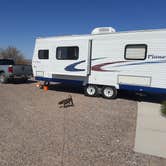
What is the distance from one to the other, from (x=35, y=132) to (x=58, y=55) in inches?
234

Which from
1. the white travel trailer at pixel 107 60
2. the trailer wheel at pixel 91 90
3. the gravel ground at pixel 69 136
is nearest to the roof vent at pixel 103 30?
the white travel trailer at pixel 107 60

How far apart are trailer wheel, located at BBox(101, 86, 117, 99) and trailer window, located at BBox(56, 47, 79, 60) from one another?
2.10m

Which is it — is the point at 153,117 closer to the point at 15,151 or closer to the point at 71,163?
the point at 71,163

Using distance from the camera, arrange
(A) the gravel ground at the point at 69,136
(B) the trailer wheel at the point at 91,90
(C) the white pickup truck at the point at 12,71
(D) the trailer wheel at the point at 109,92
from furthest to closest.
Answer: (C) the white pickup truck at the point at 12,71, (B) the trailer wheel at the point at 91,90, (D) the trailer wheel at the point at 109,92, (A) the gravel ground at the point at 69,136

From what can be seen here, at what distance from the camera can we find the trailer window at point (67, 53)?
9.29 metres

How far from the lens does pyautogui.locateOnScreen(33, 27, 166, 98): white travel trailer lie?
7477 millimetres

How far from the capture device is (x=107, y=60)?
28.0ft

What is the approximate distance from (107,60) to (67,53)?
2.21 metres

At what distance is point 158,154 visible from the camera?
3705 mm

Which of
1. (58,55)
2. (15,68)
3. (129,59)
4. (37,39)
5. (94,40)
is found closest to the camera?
(129,59)

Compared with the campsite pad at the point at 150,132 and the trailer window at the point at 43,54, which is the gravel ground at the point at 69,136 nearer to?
the campsite pad at the point at 150,132

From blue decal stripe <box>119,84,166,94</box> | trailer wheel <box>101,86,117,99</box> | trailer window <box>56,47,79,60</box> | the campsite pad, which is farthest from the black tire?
the campsite pad

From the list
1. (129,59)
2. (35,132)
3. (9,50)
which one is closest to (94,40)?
(129,59)

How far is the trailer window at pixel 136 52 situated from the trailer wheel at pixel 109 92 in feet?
5.17
